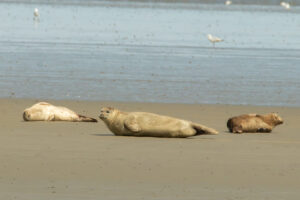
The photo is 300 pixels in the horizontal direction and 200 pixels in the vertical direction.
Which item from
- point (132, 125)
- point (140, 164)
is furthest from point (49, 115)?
point (140, 164)

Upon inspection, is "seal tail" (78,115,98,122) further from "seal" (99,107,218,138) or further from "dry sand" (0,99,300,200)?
"seal" (99,107,218,138)

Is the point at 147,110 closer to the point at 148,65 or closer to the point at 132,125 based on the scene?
the point at 132,125

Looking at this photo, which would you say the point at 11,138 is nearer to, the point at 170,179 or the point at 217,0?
the point at 170,179

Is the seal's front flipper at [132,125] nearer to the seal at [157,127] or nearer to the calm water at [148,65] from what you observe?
the seal at [157,127]

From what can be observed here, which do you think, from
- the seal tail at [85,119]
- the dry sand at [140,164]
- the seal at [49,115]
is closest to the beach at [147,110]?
the dry sand at [140,164]

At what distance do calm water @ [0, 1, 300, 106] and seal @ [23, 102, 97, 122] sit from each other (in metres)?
4.47

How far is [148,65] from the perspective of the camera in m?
27.5

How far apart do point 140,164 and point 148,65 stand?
56.3ft

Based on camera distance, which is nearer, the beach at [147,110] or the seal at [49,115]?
the beach at [147,110]

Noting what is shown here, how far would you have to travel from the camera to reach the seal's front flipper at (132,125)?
1279cm

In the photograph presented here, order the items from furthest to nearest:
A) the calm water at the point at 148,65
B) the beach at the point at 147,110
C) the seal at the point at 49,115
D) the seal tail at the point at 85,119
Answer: the calm water at the point at 148,65, the seal tail at the point at 85,119, the seal at the point at 49,115, the beach at the point at 147,110

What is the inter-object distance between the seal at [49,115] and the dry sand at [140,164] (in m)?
0.26

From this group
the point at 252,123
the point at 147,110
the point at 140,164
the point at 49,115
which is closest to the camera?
the point at 140,164

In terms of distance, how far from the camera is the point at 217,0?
13238 cm
